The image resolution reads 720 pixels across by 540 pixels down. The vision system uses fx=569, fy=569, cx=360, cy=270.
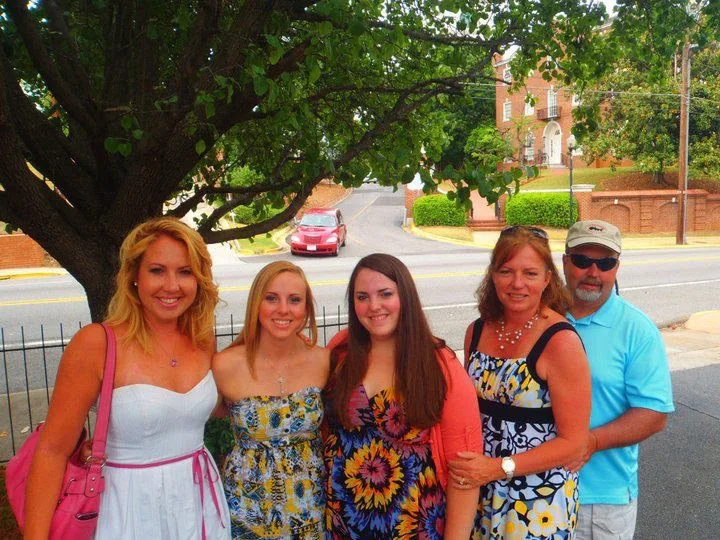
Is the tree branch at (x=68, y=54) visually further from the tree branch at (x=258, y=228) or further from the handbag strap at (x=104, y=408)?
the handbag strap at (x=104, y=408)

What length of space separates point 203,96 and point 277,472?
5.45ft

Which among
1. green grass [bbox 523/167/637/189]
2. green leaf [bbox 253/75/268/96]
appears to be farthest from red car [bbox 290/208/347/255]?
green leaf [bbox 253/75/268/96]

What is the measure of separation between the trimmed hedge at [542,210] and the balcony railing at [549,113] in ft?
50.7

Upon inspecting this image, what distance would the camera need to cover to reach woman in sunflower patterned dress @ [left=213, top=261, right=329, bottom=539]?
7.04ft

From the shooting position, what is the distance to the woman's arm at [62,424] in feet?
6.16

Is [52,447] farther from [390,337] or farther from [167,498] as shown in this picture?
[390,337]

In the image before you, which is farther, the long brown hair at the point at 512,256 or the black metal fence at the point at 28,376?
the black metal fence at the point at 28,376

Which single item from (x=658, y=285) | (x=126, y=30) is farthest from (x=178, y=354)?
(x=658, y=285)

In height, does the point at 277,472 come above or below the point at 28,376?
above

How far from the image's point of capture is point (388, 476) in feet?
6.69

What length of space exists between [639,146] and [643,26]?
30912mm

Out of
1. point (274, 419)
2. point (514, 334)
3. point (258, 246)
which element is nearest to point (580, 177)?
point (258, 246)

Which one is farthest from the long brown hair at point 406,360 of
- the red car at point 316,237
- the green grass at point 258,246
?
the green grass at point 258,246

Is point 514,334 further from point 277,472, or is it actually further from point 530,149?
point 530,149
